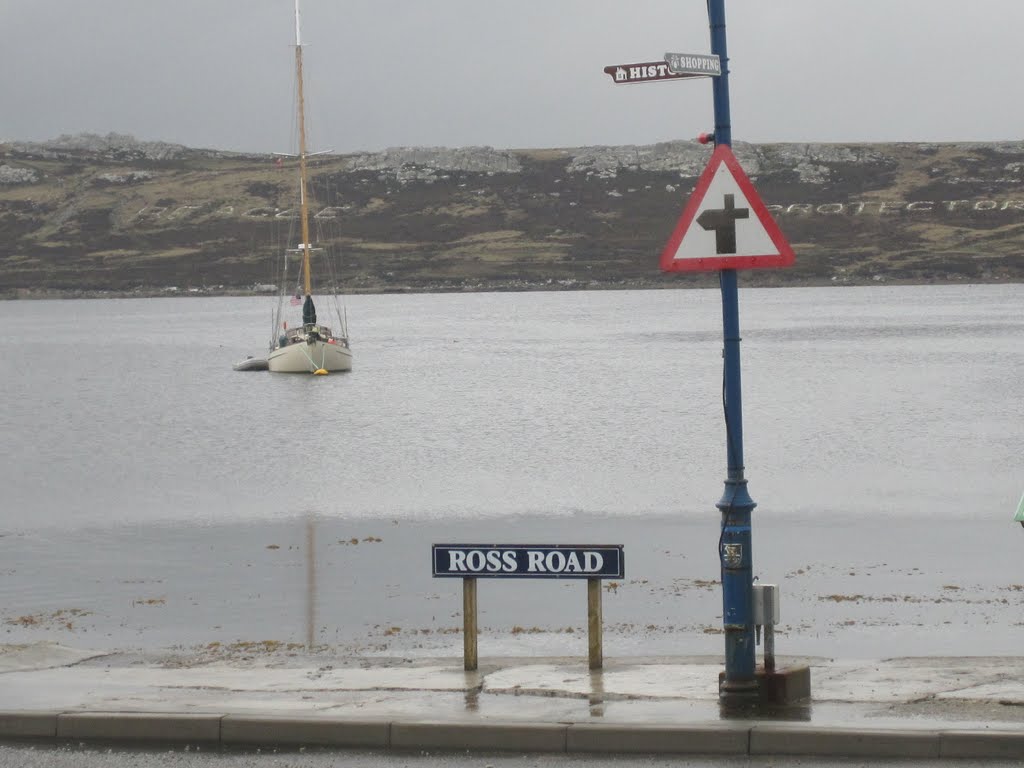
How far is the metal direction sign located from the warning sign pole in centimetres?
120

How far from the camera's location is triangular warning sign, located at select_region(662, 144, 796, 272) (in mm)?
9203

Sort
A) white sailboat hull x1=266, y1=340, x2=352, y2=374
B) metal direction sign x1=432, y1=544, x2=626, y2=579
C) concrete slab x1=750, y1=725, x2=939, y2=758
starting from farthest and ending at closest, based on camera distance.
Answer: white sailboat hull x1=266, y1=340, x2=352, y2=374
metal direction sign x1=432, y1=544, x2=626, y2=579
concrete slab x1=750, y1=725, x2=939, y2=758

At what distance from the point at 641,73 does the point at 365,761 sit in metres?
4.26

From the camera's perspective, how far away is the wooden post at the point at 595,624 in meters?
10.6

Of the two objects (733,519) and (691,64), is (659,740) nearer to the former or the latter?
(733,519)

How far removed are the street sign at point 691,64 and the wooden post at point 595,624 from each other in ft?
11.7

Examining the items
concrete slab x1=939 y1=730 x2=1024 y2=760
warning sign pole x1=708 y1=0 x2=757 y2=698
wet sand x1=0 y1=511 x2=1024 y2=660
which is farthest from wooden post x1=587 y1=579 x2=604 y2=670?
concrete slab x1=939 y1=730 x2=1024 y2=760

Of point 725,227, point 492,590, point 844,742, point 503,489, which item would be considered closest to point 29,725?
point 844,742

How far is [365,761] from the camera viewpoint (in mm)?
8539

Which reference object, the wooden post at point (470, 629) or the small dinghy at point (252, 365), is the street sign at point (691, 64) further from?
the small dinghy at point (252, 365)

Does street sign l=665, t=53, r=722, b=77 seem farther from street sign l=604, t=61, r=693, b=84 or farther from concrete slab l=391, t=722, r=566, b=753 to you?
concrete slab l=391, t=722, r=566, b=753

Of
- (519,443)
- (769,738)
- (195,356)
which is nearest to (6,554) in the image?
(769,738)

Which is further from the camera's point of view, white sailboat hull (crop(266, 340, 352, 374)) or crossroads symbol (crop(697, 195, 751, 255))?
white sailboat hull (crop(266, 340, 352, 374))

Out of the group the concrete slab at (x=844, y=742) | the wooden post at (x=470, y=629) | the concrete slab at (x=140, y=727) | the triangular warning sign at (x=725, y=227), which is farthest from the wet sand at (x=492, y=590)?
the triangular warning sign at (x=725, y=227)
